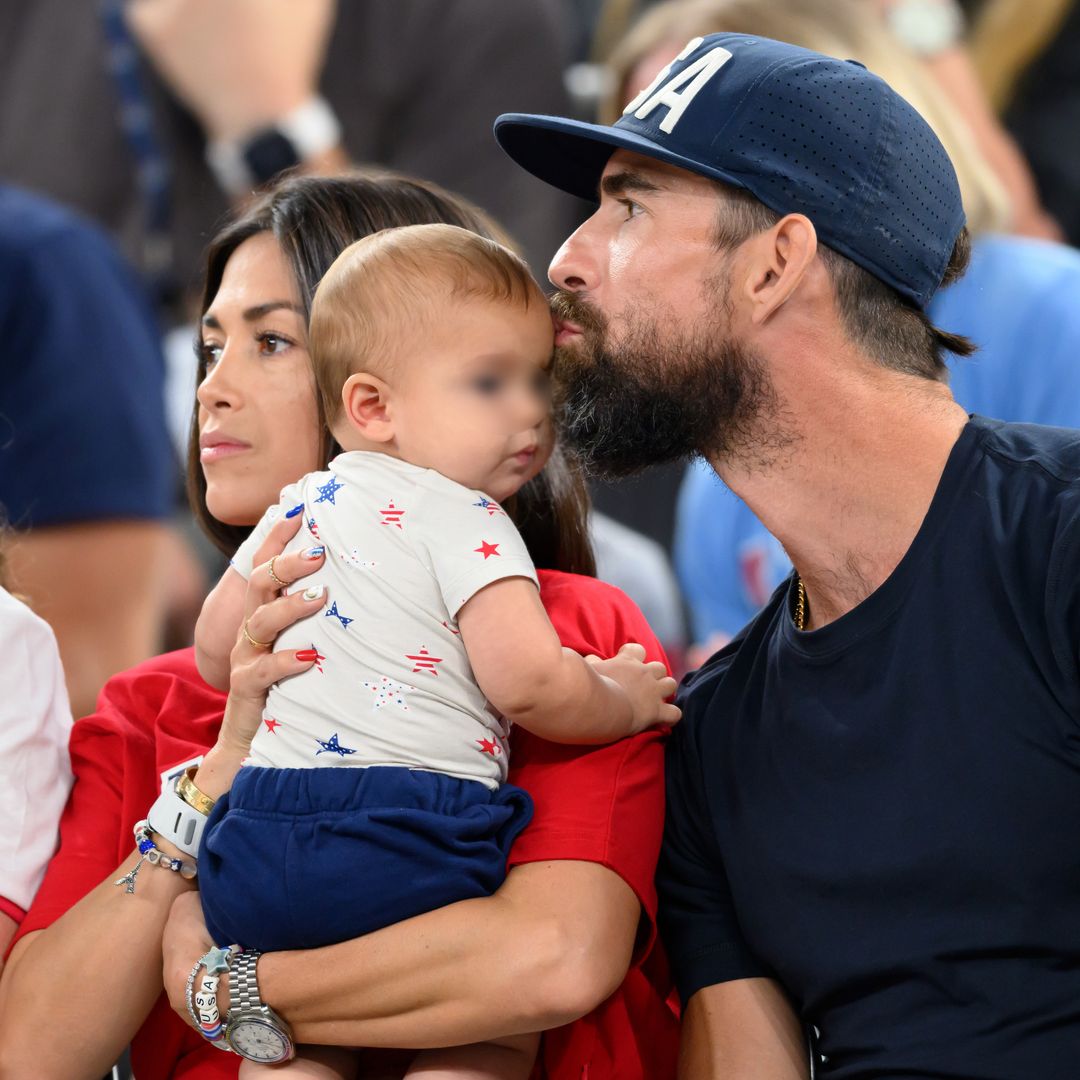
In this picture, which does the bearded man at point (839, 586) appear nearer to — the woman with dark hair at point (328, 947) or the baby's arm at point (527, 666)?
the woman with dark hair at point (328, 947)

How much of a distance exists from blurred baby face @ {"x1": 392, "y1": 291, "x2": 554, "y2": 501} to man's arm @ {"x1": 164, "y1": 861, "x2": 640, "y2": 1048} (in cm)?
49

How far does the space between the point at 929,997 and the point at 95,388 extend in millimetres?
2715

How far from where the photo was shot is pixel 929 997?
1872 mm

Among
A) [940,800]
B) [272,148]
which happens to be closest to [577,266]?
[940,800]

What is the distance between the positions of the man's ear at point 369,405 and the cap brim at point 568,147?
431 mm

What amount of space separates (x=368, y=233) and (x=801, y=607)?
2.55ft

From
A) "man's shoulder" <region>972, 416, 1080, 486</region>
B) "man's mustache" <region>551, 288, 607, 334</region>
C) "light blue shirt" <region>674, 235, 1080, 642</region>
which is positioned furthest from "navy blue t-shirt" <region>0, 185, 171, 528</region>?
"man's shoulder" <region>972, 416, 1080, 486</region>

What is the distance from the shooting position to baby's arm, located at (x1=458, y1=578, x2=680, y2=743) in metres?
1.82

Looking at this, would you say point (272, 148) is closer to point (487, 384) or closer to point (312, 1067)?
point (487, 384)

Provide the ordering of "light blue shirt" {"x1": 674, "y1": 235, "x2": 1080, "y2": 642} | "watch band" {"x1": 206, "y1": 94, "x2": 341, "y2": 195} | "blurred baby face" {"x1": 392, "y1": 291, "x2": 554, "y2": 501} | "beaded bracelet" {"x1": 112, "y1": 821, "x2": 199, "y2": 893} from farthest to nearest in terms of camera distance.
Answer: "watch band" {"x1": 206, "y1": 94, "x2": 341, "y2": 195}, "light blue shirt" {"x1": 674, "y1": 235, "x2": 1080, "y2": 642}, "beaded bracelet" {"x1": 112, "y1": 821, "x2": 199, "y2": 893}, "blurred baby face" {"x1": 392, "y1": 291, "x2": 554, "y2": 501}

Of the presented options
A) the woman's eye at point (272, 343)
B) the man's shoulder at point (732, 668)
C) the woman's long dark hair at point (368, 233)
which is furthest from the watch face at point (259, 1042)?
Answer: the woman's eye at point (272, 343)

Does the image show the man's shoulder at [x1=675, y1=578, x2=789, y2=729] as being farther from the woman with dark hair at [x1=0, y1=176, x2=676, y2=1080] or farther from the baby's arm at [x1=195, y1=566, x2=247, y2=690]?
the baby's arm at [x1=195, y1=566, x2=247, y2=690]

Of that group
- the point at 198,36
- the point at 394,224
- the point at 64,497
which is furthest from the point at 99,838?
the point at 198,36

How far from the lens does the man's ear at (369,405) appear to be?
1946 mm
